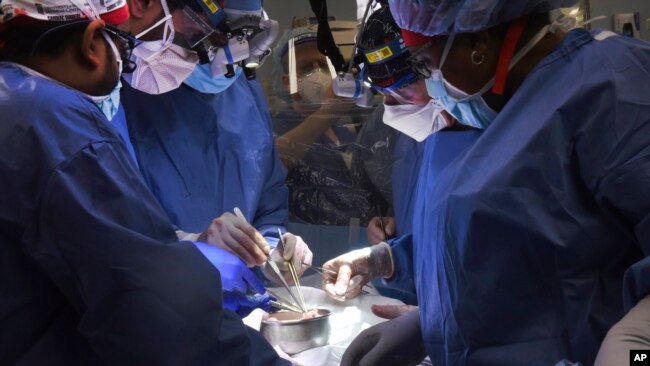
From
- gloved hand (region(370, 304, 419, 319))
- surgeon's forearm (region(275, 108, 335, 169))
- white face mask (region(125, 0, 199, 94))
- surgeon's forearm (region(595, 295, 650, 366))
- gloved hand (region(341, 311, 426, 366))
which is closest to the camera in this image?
surgeon's forearm (region(595, 295, 650, 366))

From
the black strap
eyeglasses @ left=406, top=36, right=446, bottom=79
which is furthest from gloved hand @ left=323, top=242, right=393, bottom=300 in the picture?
eyeglasses @ left=406, top=36, right=446, bottom=79

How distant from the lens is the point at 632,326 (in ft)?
3.21

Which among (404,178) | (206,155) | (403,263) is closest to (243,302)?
(403,263)

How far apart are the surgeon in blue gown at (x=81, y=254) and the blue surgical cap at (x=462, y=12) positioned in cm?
76

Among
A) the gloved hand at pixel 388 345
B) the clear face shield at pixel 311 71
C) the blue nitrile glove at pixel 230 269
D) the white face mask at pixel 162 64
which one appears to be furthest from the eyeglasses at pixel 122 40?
the clear face shield at pixel 311 71

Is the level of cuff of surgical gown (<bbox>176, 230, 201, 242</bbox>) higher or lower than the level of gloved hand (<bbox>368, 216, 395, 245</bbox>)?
higher

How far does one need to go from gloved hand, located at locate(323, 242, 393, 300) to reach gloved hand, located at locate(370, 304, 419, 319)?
11cm

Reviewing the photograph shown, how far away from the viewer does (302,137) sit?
112 inches

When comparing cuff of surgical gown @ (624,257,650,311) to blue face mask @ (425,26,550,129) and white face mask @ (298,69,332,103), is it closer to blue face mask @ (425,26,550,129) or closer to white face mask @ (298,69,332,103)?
blue face mask @ (425,26,550,129)

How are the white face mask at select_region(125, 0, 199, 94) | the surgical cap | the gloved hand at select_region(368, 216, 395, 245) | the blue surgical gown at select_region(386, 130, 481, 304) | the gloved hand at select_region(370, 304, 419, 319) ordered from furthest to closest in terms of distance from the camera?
the gloved hand at select_region(368, 216, 395, 245) < the gloved hand at select_region(370, 304, 419, 319) < the white face mask at select_region(125, 0, 199, 94) < the blue surgical gown at select_region(386, 130, 481, 304) < the surgical cap

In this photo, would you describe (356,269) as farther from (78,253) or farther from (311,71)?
(78,253)

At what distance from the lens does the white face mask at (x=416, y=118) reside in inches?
74.5

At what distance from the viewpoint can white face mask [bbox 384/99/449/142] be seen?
6.21 feet

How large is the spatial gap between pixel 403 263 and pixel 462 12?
101 centimetres
